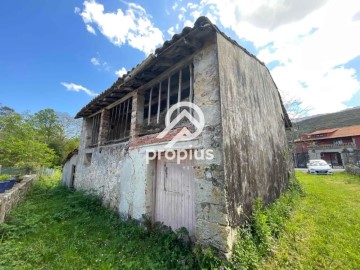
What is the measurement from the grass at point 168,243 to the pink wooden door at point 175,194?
295 mm

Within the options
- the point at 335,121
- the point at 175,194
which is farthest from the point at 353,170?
the point at 335,121

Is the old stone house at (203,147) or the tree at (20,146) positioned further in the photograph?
the tree at (20,146)

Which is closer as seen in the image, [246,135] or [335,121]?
[246,135]

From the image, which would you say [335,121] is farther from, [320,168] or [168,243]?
[168,243]

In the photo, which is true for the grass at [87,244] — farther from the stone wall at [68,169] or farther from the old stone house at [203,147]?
the stone wall at [68,169]

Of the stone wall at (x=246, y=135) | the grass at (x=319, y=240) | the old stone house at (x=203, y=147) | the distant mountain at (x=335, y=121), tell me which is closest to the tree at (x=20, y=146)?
the old stone house at (x=203, y=147)

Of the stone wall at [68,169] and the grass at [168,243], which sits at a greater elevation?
the stone wall at [68,169]

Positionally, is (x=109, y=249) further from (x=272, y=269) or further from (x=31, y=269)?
(x=272, y=269)

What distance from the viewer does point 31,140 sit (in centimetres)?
1873

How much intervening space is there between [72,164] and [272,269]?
11.2m

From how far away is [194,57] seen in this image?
390 cm

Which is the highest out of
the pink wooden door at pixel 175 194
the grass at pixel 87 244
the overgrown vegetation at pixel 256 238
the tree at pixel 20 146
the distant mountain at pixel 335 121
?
the distant mountain at pixel 335 121

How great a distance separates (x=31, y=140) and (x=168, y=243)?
21650mm

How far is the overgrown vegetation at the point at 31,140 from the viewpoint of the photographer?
699 inches
